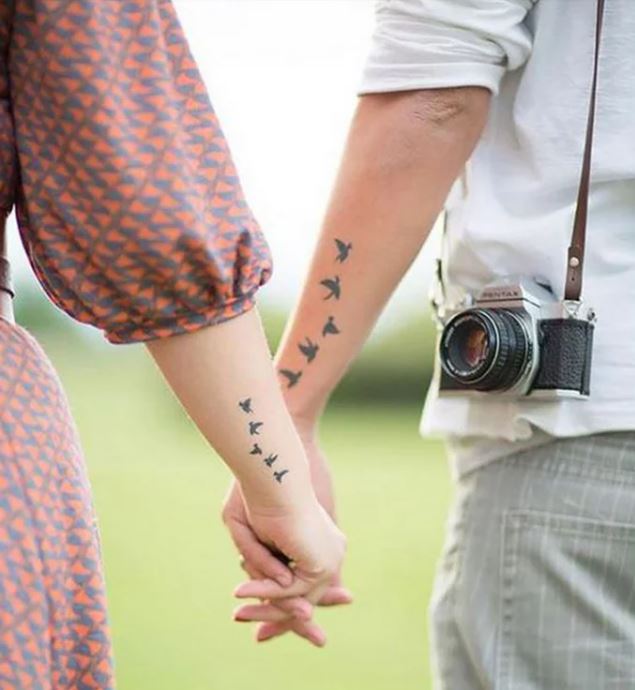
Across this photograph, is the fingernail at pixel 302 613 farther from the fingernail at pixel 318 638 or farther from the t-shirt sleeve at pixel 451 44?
the t-shirt sleeve at pixel 451 44

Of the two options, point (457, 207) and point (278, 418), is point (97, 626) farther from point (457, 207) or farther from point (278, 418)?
point (457, 207)

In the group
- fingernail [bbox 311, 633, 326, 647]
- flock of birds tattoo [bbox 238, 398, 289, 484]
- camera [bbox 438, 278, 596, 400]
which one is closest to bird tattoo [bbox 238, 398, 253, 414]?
flock of birds tattoo [bbox 238, 398, 289, 484]

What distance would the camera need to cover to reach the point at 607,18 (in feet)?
5.37

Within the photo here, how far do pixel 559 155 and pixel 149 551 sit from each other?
6.59 metres

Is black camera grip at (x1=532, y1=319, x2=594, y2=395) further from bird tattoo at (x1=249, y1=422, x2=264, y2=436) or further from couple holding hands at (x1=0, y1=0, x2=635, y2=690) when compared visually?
bird tattoo at (x1=249, y1=422, x2=264, y2=436)

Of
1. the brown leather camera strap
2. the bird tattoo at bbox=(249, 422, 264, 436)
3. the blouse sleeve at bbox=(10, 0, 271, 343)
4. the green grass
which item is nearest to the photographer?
the blouse sleeve at bbox=(10, 0, 271, 343)

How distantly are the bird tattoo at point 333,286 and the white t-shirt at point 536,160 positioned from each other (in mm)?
126

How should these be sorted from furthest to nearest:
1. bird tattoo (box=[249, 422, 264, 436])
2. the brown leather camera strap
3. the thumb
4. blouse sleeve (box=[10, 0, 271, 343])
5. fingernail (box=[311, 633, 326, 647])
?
fingernail (box=[311, 633, 326, 647]) → the thumb → the brown leather camera strap → bird tattoo (box=[249, 422, 264, 436]) → blouse sleeve (box=[10, 0, 271, 343])

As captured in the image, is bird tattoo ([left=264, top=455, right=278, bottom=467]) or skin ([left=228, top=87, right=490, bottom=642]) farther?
skin ([left=228, top=87, right=490, bottom=642])

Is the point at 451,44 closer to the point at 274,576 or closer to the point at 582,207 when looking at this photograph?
the point at 582,207

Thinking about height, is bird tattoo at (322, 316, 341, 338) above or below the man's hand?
above

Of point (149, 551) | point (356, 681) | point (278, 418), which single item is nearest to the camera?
point (278, 418)

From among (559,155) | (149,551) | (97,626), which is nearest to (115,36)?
(97,626)

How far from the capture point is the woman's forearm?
4.35 feet
